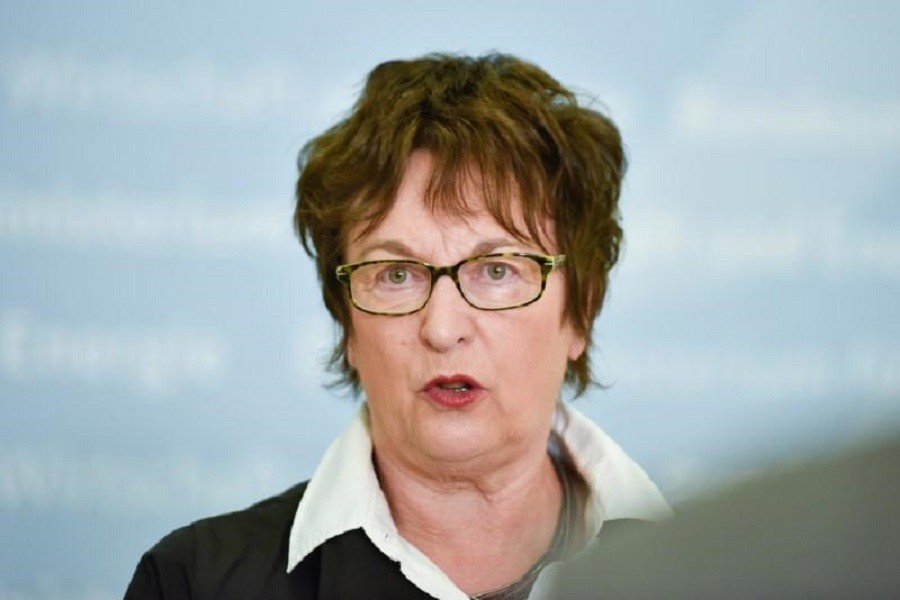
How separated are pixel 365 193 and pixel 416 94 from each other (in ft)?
0.50

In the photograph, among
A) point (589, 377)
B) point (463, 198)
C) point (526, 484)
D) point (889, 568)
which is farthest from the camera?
point (589, 377)

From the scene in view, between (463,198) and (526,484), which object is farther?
(526,484)

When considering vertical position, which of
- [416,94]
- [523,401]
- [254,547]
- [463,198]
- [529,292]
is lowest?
[254,547]

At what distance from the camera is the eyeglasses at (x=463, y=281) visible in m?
1.64

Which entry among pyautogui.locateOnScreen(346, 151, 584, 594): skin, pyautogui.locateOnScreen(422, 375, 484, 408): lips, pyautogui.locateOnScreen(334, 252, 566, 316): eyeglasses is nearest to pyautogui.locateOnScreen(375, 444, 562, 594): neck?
pyautogui.locateOnScreen(346, 151, 584, 594): skin

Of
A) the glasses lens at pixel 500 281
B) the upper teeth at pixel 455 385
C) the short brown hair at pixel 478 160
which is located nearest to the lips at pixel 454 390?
the upper teeth at pixel 455 385

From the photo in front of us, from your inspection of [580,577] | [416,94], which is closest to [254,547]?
[416,94]

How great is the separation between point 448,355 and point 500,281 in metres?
0.13

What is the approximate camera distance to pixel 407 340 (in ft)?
5.35

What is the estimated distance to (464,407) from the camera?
1624 mm

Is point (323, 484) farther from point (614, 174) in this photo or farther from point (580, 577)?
point (580, 577)

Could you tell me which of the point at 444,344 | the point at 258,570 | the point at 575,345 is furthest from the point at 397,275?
the point at 258,570

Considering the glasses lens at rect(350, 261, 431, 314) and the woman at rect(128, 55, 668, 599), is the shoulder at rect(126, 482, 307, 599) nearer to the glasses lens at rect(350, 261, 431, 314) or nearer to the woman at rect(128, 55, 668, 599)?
the woman at rect(128, 55, 668, 599)

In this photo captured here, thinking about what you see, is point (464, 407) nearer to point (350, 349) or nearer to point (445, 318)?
point (445, 318)
